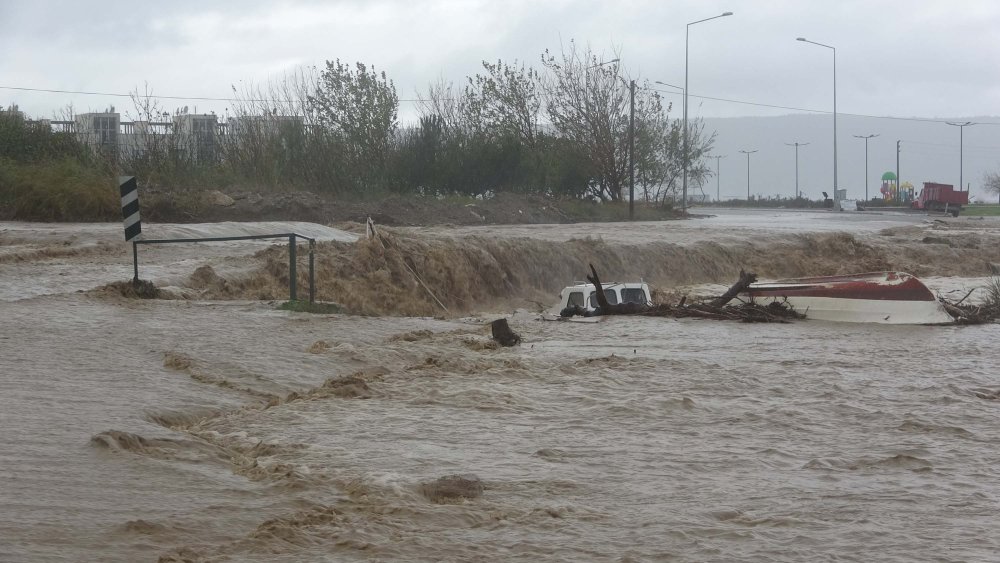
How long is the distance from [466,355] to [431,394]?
7.46 ft

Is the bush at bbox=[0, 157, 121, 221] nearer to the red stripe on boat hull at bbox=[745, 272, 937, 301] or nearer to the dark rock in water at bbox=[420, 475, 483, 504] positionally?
the red stripe on boat hull at bbox=[745, 272, 937, 301]

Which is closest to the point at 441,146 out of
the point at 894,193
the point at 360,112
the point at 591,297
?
the point at 360,112

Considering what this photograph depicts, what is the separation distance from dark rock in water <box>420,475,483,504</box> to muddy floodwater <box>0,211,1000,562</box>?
4 cm

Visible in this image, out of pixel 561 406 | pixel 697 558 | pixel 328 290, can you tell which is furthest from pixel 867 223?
pixel 697 558

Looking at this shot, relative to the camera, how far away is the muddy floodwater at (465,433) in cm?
→ 581

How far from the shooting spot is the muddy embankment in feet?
63.3

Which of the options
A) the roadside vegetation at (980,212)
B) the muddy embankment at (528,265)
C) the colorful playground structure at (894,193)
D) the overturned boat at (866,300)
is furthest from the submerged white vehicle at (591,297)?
the colorful playground structure at (894,193)

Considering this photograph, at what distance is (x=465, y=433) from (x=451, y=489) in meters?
1.88

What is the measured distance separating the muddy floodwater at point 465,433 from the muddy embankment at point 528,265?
4.62 ft

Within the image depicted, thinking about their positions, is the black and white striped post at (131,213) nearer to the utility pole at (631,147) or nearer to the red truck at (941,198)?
the utility pole at (631,147)

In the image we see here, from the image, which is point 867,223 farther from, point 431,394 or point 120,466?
point 120,466

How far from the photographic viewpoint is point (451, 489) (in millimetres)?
6668

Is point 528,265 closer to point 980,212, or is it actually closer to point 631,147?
point 631,147

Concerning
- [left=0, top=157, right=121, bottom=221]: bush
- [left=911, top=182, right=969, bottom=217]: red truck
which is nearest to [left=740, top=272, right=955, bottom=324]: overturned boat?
[left=0, top=157, right=121, bottom=221]: bush
